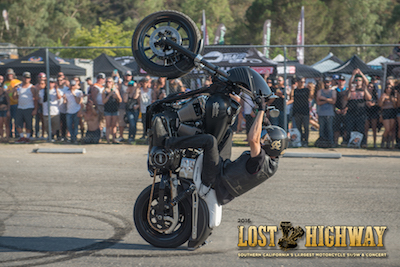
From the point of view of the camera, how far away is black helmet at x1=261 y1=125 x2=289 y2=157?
14.6ft

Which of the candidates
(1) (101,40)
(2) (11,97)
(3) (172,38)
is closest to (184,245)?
(3) (172,38)

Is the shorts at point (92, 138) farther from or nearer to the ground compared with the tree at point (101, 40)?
nearer to the ground

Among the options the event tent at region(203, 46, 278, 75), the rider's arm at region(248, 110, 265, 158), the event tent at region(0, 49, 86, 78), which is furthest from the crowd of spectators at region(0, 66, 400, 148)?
the rider's arm at region(248, 110, 265, 158)

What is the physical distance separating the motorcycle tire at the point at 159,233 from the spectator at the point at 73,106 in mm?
8755

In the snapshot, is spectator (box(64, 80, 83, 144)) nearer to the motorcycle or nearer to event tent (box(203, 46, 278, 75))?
event tent (box(203, 46, 278, 75))

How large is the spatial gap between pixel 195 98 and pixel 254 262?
5.70 feet

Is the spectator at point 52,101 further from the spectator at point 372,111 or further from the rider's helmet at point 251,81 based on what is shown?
the rider's helmet at point 251,81

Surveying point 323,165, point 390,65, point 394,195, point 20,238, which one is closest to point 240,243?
point 20,238

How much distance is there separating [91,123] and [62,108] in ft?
3.19

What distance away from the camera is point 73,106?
13.1 metres

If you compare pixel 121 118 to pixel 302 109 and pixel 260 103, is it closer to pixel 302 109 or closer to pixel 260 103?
pixel 302 109

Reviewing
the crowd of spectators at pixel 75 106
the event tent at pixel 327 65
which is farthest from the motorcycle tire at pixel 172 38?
the event tent at pixel 327 65

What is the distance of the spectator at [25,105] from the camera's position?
43.1ft

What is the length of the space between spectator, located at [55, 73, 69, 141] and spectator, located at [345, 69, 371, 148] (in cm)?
786
